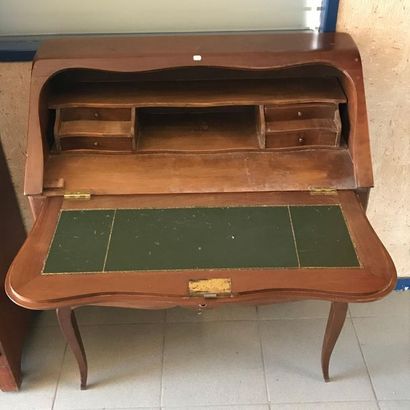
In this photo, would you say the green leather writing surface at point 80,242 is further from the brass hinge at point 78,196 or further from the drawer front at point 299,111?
→ the drawer front at point 299,111

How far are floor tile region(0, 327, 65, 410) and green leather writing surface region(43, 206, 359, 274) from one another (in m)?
0.76

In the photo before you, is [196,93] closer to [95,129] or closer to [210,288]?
[95,129]

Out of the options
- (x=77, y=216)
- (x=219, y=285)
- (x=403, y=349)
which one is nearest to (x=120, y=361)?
(x=77, y=216)

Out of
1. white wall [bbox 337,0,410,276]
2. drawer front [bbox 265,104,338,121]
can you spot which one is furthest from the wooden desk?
white wall [bbox 337,0,410,276]

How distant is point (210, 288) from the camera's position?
1213 millimetres

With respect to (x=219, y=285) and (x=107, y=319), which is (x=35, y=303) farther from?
(x=107, y=319)

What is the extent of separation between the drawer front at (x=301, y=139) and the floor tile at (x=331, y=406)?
86 centimetres

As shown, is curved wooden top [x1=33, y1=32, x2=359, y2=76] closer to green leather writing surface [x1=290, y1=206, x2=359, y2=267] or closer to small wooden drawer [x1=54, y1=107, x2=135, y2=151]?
small wooden drawer [x1=54, y1=107, x2=135, y2=151]

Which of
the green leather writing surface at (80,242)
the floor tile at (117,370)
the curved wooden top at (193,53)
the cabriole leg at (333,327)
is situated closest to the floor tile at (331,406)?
the cabriole leg at (333,327)

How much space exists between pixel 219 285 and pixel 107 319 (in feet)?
3.24

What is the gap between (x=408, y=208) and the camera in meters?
1.99

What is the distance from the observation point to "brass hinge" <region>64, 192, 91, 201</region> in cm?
142

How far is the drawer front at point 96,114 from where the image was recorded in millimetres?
1483

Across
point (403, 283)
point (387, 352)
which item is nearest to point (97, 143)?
point (387, 352)
